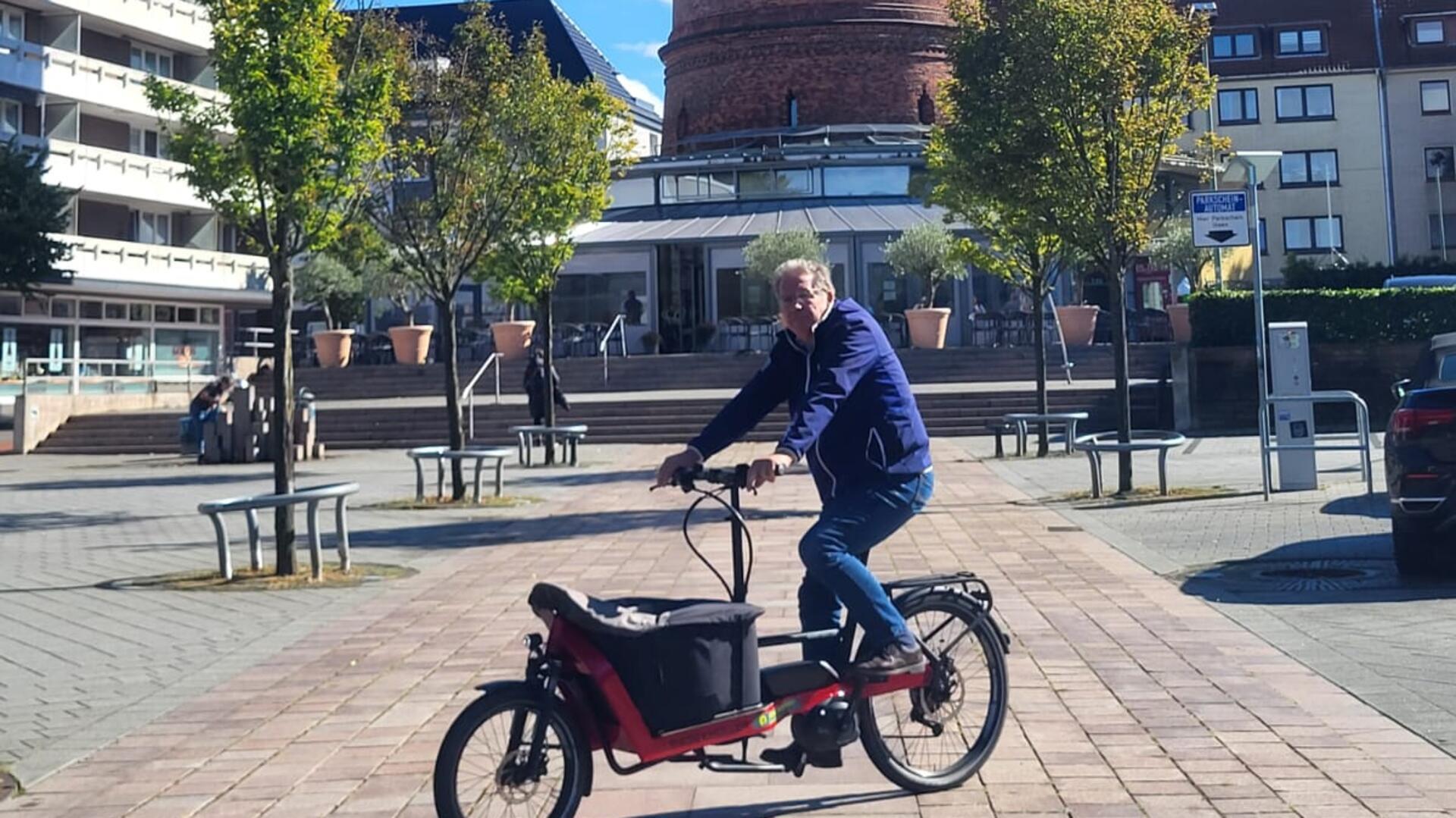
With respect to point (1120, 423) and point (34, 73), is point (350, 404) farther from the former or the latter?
point (1120, 423)

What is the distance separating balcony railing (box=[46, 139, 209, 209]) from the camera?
132 ft

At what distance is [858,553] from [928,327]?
96.1ft

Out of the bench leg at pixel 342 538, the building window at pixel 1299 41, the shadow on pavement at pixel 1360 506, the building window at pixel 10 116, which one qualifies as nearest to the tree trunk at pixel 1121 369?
the shadow on pavement at pixel 1360 506

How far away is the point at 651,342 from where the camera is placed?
39562 millimetres

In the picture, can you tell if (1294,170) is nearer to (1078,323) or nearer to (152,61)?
(1078,323)

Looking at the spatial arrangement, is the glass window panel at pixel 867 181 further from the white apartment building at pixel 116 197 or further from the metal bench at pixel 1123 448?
the metal bench at pixel 1123 448

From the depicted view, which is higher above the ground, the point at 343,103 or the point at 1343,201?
the point at 1343,201

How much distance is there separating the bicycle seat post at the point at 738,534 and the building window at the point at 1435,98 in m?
61.3

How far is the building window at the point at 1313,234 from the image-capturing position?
57.8 m

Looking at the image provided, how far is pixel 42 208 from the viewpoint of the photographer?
32156 mm

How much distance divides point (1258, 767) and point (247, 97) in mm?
8665

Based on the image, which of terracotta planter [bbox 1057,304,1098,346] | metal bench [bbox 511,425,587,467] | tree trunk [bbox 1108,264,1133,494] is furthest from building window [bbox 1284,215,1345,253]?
tree trunk [bbox 1108,264,1133,494]

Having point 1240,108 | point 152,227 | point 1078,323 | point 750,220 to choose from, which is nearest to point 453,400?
point 1078,323

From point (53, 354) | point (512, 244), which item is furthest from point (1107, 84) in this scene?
point (53, 354)
